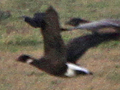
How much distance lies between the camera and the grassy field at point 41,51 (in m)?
5.98

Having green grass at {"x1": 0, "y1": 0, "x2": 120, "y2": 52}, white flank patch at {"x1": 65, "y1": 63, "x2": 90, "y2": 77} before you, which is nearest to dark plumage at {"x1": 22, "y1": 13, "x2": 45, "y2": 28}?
white flank patch at {"x1": 65, "y1": 63, "x2": 90, "y2": 77}

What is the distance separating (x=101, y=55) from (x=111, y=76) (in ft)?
2.28

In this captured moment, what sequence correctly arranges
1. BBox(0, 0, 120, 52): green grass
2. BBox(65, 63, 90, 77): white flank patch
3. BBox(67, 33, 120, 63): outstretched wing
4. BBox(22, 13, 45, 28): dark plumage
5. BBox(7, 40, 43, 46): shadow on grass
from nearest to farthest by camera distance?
BBox(22, 13, 45, 28): dark plumage → BBox(67, 33, 120, 63): outstretched wing → BBox(65, 63, 90, 77): white flank patch → BBox(7, 40, 43, 46): shadow on grass → BBox(0, 0, 120, 52): green grass

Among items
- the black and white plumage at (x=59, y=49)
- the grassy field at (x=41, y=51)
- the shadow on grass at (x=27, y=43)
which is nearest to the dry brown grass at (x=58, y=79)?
the grassy field at (x=41, y=51)

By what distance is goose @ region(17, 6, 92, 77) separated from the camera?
4.29 m

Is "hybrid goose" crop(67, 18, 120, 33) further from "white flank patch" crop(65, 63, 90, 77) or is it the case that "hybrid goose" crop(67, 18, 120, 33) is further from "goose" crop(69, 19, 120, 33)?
"white flank patch" crop(65, 63, 90, 77)

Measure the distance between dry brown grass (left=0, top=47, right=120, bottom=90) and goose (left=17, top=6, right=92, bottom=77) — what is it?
99cm

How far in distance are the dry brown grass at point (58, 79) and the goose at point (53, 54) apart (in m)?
0.99

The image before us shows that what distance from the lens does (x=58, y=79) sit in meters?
6.04

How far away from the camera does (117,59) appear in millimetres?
6609

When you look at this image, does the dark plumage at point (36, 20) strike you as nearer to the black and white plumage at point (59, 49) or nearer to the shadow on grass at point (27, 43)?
the black and white plumage at point (59, 49)

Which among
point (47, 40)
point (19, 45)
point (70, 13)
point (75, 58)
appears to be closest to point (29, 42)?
point (19, 45)

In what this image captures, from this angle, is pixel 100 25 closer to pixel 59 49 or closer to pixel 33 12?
pixel 59 49

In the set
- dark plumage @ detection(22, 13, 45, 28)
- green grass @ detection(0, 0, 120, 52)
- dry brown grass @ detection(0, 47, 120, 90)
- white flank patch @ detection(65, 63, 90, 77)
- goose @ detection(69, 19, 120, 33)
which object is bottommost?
green grass @ detection(0, 0, 120, 52)
